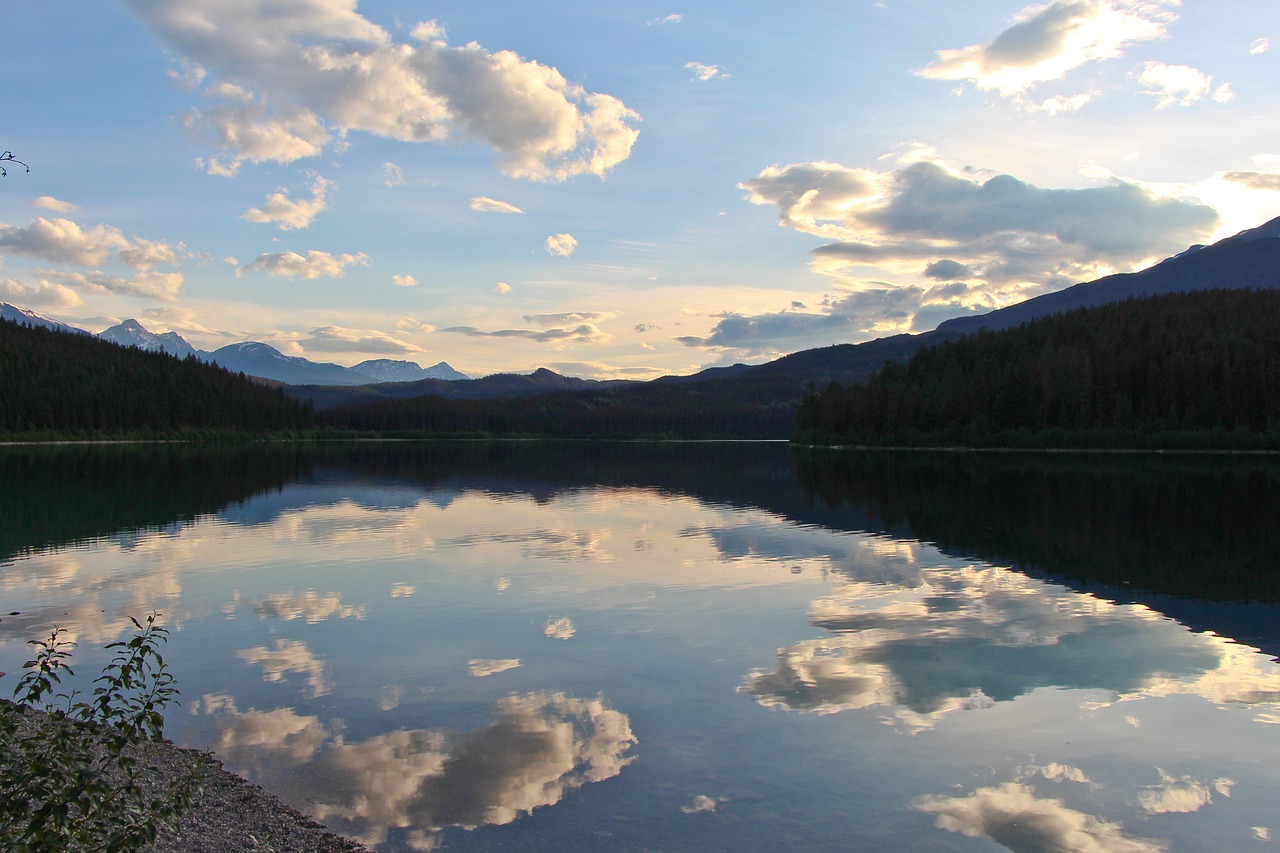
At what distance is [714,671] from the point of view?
1697 cm

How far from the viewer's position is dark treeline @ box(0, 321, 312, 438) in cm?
14925

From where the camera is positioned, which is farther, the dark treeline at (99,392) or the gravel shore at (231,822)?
the dark treeline at (99,392)

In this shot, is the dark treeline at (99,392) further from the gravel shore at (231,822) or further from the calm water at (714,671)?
the gravel shore at (231,822)

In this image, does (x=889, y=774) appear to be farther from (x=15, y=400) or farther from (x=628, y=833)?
(x=15, y=400)

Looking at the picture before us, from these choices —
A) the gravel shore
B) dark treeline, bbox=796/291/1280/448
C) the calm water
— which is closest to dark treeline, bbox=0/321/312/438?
dark treeline, bbox=796/291/1280/448

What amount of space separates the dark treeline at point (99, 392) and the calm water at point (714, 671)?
5206 inches

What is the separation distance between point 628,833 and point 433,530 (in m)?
30.5

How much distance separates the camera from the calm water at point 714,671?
428 inches

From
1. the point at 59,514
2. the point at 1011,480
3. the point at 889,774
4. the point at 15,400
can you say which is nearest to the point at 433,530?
the point at 59,514

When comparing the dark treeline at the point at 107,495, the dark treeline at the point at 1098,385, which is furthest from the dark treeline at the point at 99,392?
the dark treeline at the point at 1098,385

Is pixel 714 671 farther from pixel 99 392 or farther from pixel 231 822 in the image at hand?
pixel 99 392

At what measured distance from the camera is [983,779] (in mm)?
11875

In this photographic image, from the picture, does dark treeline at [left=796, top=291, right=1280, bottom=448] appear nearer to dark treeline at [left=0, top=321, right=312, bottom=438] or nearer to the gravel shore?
the gravel shore

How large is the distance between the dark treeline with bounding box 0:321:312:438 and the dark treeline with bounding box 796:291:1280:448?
129 metres
